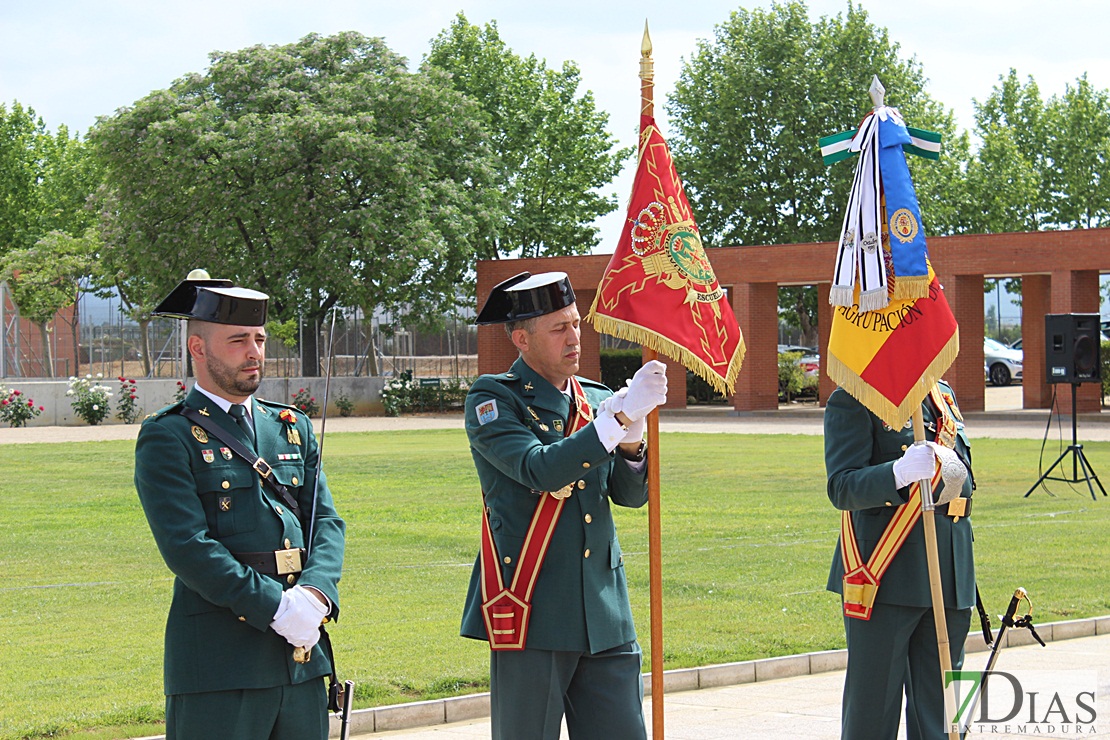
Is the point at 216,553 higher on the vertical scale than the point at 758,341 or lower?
lower

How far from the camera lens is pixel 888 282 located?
211 inches

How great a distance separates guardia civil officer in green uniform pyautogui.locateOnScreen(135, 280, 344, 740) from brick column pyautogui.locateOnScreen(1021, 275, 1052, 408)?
3885 cm

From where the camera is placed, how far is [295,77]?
46.8 m

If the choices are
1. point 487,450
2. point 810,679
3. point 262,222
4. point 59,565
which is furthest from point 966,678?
point 262,222

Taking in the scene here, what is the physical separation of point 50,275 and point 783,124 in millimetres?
29582

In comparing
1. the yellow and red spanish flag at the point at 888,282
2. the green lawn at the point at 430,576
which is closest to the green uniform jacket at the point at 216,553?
the yellow and red spanish flag at the point at 888,282

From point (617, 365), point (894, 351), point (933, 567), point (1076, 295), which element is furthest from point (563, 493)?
point (617, 365)

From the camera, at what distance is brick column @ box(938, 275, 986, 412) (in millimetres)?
39594

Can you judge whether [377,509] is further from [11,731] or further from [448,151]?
[448,151]

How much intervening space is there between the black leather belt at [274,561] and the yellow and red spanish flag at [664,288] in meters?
1.39

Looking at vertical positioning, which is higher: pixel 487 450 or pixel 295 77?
pixel 295 77

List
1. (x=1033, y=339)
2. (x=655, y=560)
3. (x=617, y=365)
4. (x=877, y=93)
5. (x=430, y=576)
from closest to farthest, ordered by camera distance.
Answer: (x=655, y=560) → (x=877, y=93) → (x=430, y=576) → (x=1033, y=339) → (x=617, y=365)

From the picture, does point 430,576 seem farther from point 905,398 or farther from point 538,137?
point 538,137

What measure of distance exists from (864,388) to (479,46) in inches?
2154
